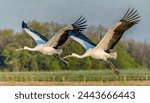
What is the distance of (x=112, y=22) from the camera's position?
17.7 ft

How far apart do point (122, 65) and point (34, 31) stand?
0.77m

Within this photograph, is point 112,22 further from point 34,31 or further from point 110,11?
point 34,31

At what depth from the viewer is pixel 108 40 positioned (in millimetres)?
5426

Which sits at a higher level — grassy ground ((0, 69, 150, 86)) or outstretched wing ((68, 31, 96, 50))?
outstretched wing ((68, 31, 96, 50))

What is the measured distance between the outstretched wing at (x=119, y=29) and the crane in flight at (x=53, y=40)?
8.6 inches

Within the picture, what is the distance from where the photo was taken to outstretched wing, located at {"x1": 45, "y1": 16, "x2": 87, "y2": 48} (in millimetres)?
5484

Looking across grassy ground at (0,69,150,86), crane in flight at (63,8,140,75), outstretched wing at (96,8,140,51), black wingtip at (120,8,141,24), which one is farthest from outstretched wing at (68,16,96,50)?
black wingtip at (120,8,141,24)

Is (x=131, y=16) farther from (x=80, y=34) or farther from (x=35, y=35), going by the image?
(x=35, y=35)

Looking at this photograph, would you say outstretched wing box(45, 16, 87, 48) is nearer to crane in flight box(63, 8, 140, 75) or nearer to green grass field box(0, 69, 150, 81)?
crane in flight box(63, 8, 140, 75)

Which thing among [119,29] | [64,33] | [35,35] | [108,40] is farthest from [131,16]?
[35,35]

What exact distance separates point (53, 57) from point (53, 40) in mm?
140

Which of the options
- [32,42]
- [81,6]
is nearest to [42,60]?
[32,42]

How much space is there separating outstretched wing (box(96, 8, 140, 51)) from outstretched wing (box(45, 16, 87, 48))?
0.22 metres

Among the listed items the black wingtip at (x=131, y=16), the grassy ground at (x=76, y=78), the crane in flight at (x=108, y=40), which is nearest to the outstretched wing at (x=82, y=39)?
the crane in flight at (x=108, y=40)
